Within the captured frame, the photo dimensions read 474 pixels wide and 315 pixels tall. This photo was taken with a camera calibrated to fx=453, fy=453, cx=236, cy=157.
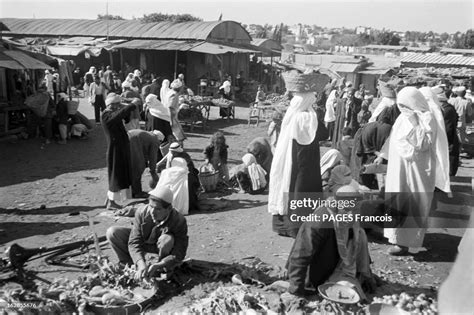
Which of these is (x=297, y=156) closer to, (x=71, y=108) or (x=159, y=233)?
(x=159, y=233)

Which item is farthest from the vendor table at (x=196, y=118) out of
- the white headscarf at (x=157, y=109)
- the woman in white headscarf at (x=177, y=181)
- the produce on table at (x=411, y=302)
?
the produce on table at (x=411, y=302)

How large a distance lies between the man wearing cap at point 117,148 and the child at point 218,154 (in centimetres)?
153

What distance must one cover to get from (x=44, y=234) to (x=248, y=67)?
19.0 meters

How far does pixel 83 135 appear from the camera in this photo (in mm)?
11703

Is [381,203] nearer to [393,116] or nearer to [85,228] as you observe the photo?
[393,116]

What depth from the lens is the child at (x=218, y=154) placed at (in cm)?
756

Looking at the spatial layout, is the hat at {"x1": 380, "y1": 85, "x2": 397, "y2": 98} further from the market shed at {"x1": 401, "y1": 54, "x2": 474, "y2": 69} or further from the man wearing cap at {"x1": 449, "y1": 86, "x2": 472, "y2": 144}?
the market shed at {"x1": 401, "y1": 54, "x2": 474, "y2": 69}

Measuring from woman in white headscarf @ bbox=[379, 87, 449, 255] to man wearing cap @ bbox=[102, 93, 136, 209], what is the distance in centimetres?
366

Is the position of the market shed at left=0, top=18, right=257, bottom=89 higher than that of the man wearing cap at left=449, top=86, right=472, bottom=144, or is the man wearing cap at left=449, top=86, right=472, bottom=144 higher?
the market shed at left=0, top=18, right=257, bottom=89

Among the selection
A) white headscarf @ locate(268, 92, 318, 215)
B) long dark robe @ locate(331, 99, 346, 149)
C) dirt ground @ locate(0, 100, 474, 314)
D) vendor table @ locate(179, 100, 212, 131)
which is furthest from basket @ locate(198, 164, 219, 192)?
vendor table @ locate(179, 100, 212, 131)

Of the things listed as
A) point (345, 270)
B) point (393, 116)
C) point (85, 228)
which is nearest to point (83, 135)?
point (85, 228)

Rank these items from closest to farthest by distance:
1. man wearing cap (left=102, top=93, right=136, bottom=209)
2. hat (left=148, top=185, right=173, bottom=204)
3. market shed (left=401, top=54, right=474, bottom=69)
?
hat (left=148, top=185, right=173, bottom=204) → man wearing cap (left=102, top=93, right=136, bottom=209) → market shed (left=401, top=54, right=474, bottom=69)

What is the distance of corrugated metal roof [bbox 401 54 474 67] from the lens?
2148 cm

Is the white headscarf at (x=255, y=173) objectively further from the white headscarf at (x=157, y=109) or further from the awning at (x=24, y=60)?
the awning at (x=24, y=60)
